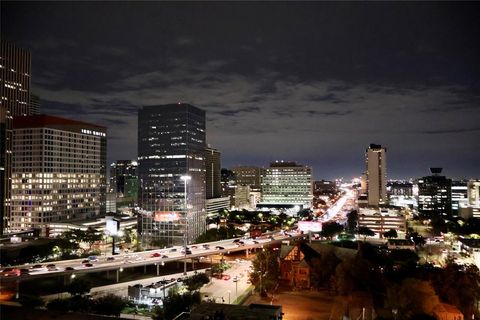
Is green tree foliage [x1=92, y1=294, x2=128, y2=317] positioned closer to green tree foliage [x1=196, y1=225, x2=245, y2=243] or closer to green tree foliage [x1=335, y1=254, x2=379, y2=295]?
green tree foliage [x1=335, y1=254, x2=379, y2=295]

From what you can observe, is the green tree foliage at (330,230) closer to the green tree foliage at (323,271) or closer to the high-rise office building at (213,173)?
the green tree foliage at (323,271)

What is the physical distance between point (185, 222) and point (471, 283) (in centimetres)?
4755

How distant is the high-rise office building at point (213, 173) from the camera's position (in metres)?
156

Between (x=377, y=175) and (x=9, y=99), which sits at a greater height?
(x=9, y=99)

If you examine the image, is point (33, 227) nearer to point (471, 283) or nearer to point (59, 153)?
point (59, 153)

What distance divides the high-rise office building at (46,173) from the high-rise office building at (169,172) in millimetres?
19091

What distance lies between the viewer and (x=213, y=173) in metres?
160

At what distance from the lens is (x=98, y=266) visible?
4181 cm

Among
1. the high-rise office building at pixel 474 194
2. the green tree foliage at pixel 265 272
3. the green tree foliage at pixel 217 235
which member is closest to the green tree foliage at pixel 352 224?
A: the green tree foliage at pixel 217 235

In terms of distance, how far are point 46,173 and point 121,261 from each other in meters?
43.6

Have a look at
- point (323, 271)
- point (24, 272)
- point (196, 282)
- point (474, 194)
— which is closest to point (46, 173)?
point (24, 272)

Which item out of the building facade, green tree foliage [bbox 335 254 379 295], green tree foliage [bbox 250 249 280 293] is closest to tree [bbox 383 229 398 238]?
the building facade

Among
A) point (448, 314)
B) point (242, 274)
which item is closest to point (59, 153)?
point (242, 274)

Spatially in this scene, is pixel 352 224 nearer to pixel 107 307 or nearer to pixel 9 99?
pixel 107 307
